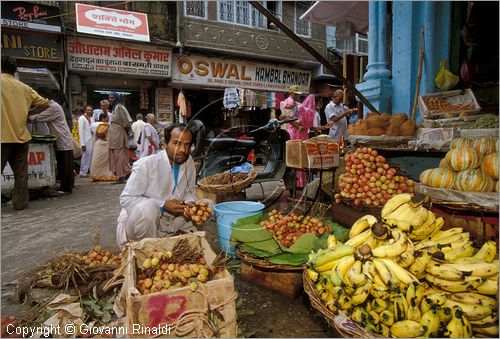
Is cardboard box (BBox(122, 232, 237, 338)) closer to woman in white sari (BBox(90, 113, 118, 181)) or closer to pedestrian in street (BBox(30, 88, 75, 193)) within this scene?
pedestrian in street (BBox(30, 88, 75, 193))

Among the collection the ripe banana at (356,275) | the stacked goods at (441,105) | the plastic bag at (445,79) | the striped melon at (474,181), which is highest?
the plastic bag at (445,79)

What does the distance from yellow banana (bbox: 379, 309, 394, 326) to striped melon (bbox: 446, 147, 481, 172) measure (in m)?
1.50

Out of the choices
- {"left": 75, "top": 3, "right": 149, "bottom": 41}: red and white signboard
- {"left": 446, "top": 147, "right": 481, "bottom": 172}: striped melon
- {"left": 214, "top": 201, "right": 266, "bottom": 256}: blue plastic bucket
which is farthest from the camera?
{"left": 75, "top": 3, "right": 149, "bottom": 41}: red and white signboard

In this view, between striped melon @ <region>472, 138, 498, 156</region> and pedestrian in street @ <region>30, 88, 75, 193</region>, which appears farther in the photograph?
pedestrian in street @ <region>30, 88, 75, 193</region>

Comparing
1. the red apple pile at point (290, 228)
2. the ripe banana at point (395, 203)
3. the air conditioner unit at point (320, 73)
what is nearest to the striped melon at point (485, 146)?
the ripe banana at point (395, 203)

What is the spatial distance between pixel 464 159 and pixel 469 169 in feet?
0.28

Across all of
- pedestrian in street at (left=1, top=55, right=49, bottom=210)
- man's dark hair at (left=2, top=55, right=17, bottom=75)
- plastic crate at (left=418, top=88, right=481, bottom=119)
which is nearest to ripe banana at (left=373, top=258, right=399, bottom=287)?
plastic crate at (left=418, top=88, right=481, bottom=119)

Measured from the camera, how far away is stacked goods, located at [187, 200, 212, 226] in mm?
2840

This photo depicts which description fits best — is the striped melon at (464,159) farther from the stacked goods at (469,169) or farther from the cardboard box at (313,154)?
the cardboard box at (313,154)

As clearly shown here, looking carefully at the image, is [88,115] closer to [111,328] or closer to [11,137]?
[11,137]

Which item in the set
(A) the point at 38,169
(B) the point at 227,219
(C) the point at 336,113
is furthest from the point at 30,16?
(B) the point at 227,219

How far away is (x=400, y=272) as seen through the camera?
171 centimetres

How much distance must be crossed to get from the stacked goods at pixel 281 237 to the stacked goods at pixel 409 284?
51 centimetres

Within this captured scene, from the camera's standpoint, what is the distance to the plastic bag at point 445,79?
414 centimetres
